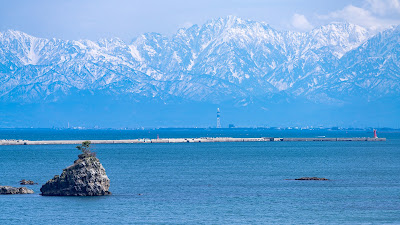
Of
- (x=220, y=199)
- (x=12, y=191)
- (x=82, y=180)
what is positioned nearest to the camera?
(x=82, y=180)

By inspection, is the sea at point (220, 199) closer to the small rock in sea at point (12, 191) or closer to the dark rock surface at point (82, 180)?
the dark rock surface at point (82, 180)

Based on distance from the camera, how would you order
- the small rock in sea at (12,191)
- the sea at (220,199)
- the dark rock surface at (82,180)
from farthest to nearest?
1. the small rock in sea at (12,191)
2. the dark rock surface at (82,180)
3. the sea at (220,199)

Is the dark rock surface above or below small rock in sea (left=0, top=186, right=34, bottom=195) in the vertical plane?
above

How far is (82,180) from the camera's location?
67125 millimetres

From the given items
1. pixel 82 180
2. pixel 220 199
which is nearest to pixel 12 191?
pixel 82 180

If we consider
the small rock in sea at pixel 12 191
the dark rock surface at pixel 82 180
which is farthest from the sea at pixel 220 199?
the small rock in sea at pixel 12 191

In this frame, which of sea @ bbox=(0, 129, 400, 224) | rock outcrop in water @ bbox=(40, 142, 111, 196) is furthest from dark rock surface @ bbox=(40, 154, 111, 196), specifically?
sea @ bbox=(0, 129, 400, 224)

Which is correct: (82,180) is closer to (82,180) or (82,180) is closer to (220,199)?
(82,180)

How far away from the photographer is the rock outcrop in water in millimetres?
66125

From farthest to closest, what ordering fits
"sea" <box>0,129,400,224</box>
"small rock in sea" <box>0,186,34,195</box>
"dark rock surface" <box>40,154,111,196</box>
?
"small rock in sea" <box>0,186,34,195</box> < "dark rock surface" <box>40,154,111,196</box> < "sea" <box>0,129,400,224</box>

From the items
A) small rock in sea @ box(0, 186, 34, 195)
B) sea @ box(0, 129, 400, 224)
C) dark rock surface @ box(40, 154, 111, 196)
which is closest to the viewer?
sea @ box(0, 129, 400, 224)

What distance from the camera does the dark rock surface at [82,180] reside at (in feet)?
217

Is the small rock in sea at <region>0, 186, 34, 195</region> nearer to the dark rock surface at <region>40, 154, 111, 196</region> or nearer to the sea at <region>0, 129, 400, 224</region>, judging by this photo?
the sea at <region>0, 129, 400, 224</region>

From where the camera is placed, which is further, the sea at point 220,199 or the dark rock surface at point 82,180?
→ the dark rock surface at point 82,180
